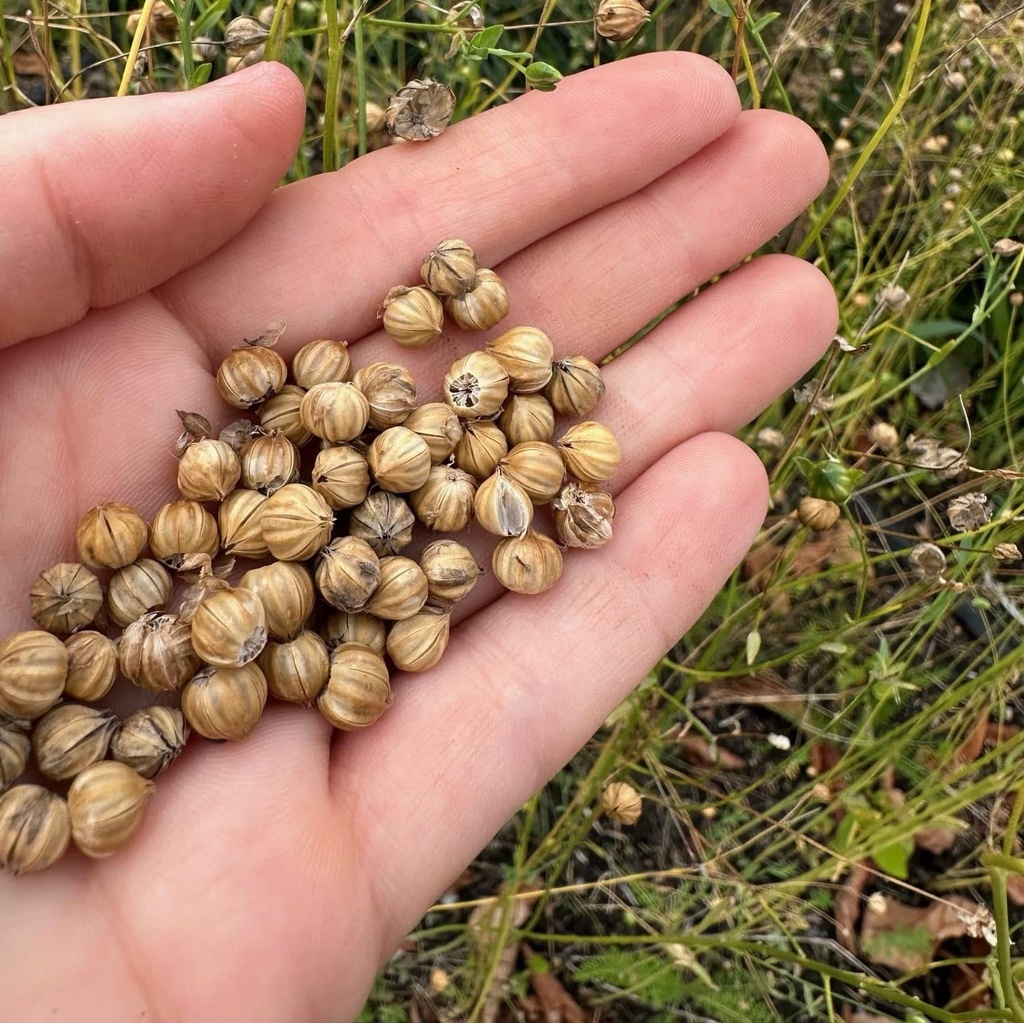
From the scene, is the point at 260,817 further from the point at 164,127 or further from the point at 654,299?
the point at 654,299

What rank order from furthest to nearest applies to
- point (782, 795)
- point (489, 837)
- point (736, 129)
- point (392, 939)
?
point (782, 795) < point (736, 129) < point (489, 837) < point (392, 939)

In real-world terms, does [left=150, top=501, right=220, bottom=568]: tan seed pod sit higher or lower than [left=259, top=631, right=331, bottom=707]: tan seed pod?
higher

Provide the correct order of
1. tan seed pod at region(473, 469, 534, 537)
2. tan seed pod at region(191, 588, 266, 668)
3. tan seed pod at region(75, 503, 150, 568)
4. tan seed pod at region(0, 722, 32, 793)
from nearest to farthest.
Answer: tan seed pod at region(0, 722, 32, 793)
tan seed pod at region(191, 588, 266, 668)
tan seed pod at region(75, 503, 150, 568)
tan seed pod at region(473, 469, 534, 537)

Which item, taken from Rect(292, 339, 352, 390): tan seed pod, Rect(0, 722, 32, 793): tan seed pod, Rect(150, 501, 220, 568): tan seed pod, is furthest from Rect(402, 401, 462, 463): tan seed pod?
Rect(0, 722, 32, 793): tan seed pod

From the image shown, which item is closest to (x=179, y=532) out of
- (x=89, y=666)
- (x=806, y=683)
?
(x=89, y=666)

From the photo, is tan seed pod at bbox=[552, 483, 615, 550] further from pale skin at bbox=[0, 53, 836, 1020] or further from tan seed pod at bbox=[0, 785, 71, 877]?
tan seed pod at bbox=[0, 785, 71, 877]

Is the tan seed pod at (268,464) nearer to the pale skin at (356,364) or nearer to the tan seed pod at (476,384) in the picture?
the pale skin at (356,364)

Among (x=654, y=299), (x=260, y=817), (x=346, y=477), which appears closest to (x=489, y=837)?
(x=260, y=817)
